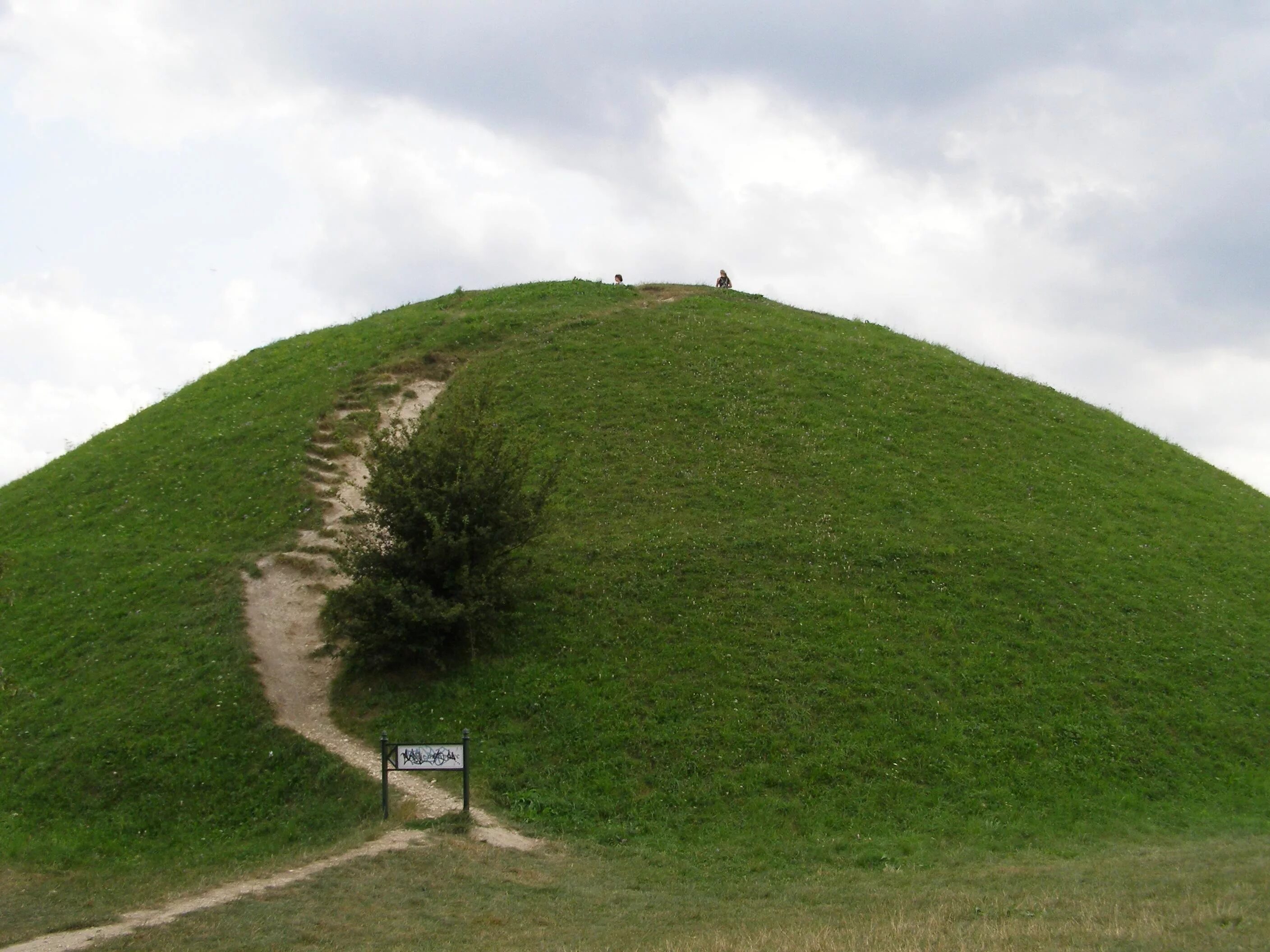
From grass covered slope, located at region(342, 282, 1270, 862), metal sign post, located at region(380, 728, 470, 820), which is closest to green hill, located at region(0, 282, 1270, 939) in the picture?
grass covered slope, located at region(342, 282, 1270, 862)

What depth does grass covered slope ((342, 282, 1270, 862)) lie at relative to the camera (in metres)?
18.2

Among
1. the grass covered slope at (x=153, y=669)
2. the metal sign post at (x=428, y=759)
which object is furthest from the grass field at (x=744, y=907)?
the grass covered slope at (x=153, y=669)

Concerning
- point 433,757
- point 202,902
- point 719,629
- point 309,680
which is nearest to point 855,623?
point 719,629

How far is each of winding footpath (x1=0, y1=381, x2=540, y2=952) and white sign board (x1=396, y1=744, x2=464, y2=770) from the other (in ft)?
2.73

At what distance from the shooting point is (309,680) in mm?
21391

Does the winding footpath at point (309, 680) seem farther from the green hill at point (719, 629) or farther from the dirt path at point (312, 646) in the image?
the green hill at point (719, 629)

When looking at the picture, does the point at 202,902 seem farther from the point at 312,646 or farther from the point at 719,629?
the point at 719,629

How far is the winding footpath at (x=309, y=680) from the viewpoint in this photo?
1330cm

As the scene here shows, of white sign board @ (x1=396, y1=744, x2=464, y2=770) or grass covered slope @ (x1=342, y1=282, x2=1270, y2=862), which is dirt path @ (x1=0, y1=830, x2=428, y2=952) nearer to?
white sign board @ (x1=396, y1=744, x2=464, y2=770)

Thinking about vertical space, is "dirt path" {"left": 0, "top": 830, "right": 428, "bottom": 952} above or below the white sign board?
below

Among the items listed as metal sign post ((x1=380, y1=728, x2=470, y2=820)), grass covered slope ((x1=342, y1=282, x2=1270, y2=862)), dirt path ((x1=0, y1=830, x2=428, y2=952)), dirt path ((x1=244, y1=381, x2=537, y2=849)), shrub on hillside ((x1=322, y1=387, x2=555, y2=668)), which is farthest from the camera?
shrub on hillside ((x1=322, y1=387, x2=555, y2=668))

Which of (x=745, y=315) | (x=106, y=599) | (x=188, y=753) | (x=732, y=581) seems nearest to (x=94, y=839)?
(x=188, y=753)

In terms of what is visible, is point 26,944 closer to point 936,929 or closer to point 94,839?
point 94,839

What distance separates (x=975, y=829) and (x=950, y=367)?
70.1 feet
